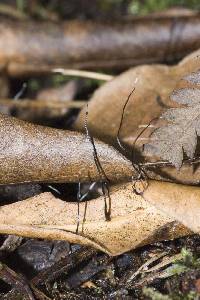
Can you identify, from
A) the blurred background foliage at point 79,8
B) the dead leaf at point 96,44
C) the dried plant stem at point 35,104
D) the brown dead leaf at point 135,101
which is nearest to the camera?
the brown dead leaf at point 135,101

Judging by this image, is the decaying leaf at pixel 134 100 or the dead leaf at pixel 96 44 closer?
the decaying leaf at pixel 134 100

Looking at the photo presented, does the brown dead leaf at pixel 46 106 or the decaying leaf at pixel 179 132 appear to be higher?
the decaying leaf at pixel 179 132

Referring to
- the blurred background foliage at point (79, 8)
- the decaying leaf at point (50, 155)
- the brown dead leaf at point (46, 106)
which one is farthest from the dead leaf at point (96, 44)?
the decaying leaf at point (50, 155)

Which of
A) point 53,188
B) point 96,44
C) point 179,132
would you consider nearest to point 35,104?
point 96,44

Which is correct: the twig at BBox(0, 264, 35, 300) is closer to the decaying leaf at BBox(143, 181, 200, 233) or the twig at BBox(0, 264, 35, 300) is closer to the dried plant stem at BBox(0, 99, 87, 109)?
A: the decaying leaf at BBox(143, 181, 200, 233)

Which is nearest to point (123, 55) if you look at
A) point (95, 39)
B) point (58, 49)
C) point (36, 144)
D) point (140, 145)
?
point (95, 39)

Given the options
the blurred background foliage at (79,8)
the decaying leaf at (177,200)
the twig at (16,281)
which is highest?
the blurred background foliage at (79,8)

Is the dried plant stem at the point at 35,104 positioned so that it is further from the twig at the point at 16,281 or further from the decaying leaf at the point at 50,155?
the twig at the point at 16,281

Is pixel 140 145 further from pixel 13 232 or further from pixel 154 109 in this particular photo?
pixel 13 232
